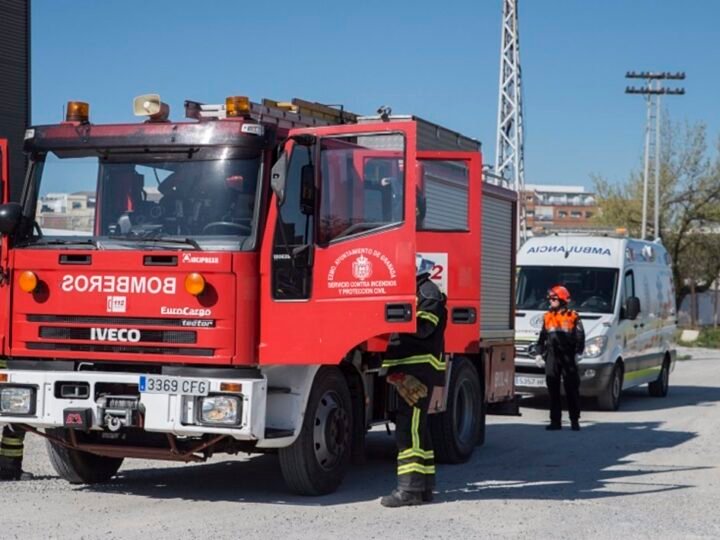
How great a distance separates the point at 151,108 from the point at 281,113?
125 centimetres

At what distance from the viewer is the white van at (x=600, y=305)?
18.1 metres

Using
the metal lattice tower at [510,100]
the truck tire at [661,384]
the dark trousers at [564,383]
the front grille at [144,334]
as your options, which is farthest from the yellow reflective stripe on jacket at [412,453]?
the metal lattice tower at [510,100]

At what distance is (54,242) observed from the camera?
376 inches

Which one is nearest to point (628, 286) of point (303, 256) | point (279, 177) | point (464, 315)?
point (464, 315)

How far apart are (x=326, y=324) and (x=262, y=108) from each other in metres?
2.00

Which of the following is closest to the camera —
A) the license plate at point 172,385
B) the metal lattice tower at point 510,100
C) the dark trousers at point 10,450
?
the license plate at point 172,385

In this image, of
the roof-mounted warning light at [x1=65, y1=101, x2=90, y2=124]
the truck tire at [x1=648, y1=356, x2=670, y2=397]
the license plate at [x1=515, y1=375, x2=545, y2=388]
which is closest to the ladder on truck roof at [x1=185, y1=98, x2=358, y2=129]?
the roof-mounted warning light at [x1=65, y1=101, x2=90, y2=124]

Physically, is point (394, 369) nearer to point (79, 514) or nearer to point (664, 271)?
point (79, 514)

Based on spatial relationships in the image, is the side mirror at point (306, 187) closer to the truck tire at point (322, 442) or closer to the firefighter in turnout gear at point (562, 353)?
the truck tire at point (322, 442)

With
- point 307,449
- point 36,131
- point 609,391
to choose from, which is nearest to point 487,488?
point 307,449

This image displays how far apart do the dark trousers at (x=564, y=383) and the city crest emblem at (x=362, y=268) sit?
696cm

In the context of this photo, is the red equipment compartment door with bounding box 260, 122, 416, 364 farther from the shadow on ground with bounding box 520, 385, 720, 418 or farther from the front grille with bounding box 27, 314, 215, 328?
the shadow on ground with bounding box 520, 385, 720, 418

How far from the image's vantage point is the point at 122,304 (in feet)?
30.6

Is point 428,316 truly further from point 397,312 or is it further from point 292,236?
point 292,236
